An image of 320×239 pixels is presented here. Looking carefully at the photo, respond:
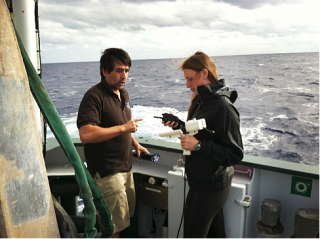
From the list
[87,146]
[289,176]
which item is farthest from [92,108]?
[289,176]

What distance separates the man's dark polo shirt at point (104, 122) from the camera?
1.68m

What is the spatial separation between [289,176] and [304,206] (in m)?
0.19

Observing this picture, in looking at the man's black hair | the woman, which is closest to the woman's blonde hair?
the woman

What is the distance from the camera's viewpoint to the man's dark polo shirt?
1.68 metres

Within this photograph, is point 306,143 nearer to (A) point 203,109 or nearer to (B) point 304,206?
(B) point 304,206

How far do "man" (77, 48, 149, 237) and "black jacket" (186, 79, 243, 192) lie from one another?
471 millimetres

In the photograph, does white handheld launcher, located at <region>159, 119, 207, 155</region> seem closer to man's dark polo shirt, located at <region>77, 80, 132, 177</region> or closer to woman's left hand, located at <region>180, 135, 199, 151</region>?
woman's left hand, located at <region>180, 135, 199, 151</region>

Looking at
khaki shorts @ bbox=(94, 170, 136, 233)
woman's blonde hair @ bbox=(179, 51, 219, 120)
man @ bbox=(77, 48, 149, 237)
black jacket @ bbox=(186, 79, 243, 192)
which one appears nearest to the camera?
black jacket @ bbox=(186, 79, 243, 192)

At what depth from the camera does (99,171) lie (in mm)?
1770

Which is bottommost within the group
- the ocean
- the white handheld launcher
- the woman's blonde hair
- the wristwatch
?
the ocean

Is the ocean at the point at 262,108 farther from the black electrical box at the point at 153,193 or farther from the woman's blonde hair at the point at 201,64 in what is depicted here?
the black electrical box at the point at 153,193

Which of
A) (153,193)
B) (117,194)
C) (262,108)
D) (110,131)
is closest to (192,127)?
(110,131)

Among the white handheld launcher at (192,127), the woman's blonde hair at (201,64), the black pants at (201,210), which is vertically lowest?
the black pants at (201,210)

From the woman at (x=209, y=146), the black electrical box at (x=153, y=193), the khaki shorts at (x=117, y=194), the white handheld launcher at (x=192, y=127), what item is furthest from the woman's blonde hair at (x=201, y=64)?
the black electrical box at (x=153, y=193)
